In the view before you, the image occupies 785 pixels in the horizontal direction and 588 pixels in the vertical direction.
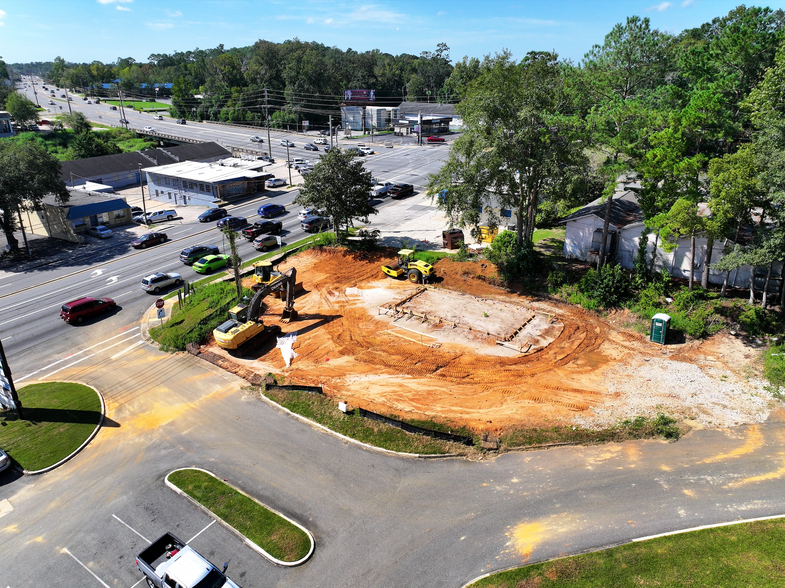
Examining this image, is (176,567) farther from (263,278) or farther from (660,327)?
(660,327)

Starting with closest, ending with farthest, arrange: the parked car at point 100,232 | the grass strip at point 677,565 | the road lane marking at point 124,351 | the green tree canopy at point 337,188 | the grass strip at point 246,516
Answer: the grass strip at point 677,565
the grass strip at point 246,516
the road lane marking at point 124,351
the green tree canopy at point 337,188
the parked car at point 100,232

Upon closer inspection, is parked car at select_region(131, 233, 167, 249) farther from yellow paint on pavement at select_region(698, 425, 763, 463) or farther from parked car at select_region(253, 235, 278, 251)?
yellow paint on pavement at select_region(698, 425, 763, 463)

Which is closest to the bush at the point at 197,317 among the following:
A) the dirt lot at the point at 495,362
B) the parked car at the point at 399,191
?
the dirt lot at the point at 495,362

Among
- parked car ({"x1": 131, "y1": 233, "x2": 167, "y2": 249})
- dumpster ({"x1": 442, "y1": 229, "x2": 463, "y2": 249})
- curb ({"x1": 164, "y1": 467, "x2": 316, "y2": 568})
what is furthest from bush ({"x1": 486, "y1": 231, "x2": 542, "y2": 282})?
parked car ({"x1": 131, "y1": 233, "x2": 167, "y2": 249})

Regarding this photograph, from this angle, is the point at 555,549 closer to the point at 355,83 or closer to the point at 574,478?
the point at 574,478

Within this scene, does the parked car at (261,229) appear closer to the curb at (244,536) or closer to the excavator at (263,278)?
the excavator at (263,278)

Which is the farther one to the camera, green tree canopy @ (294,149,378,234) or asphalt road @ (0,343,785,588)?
green tree canopy @ (294,149,378,234)
